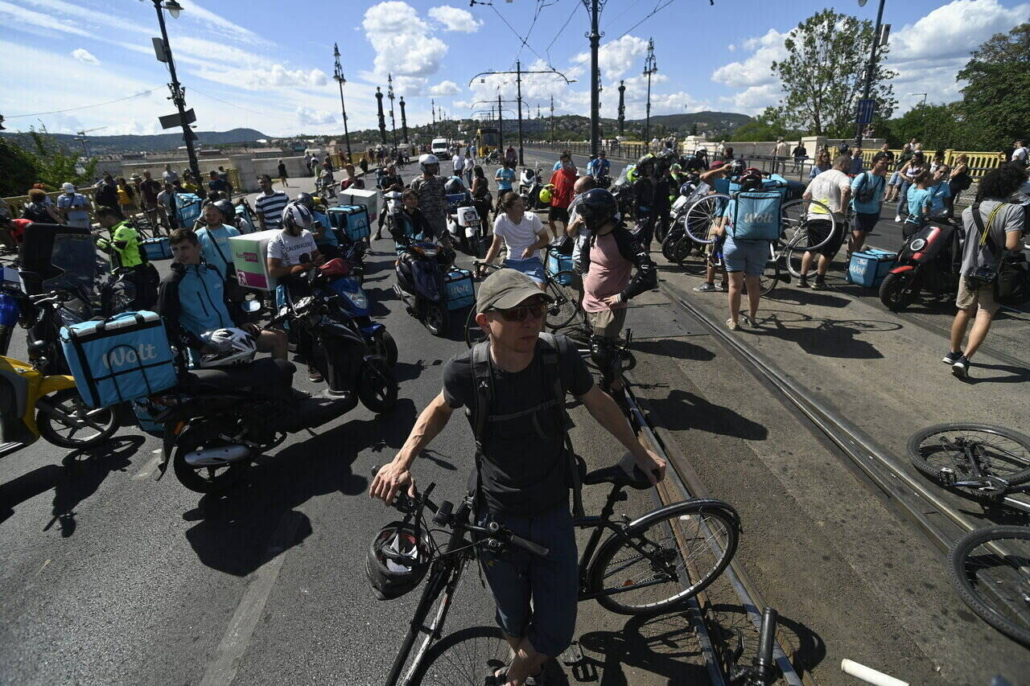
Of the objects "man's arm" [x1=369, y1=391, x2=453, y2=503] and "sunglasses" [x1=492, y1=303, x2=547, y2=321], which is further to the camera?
"man's arm" [x1=369, y1=391, x2=453, y2=503]

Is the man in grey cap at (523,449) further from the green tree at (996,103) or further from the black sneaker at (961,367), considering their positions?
the green tree at (996,103)

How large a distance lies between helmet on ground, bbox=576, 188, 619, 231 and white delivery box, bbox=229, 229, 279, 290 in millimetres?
5063

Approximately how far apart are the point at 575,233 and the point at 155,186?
61.6 feet

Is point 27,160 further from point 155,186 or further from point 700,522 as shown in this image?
point 700,522

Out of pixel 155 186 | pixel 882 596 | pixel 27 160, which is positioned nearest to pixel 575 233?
pixel 882 596

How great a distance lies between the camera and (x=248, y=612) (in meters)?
2.96

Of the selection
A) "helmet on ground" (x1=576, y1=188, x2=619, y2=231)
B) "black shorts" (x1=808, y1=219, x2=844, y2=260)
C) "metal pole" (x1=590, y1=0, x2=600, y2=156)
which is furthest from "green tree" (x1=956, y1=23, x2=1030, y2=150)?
"helmet on ground" (x1=576, y1=188, x2=619, y2=231)

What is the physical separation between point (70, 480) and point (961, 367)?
326 inches

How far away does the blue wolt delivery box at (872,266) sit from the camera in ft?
26.1

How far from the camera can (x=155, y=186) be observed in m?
18.4

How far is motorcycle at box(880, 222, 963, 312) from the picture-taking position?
22.5 ft

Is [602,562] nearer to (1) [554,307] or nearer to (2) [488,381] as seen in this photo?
(2) [488,381]

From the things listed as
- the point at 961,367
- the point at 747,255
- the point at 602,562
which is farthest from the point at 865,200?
the point at 602,562

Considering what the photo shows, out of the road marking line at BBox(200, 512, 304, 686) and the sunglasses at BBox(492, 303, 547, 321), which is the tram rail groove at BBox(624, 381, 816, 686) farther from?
the road marking line at BBox(200, 512, 304, 686)
